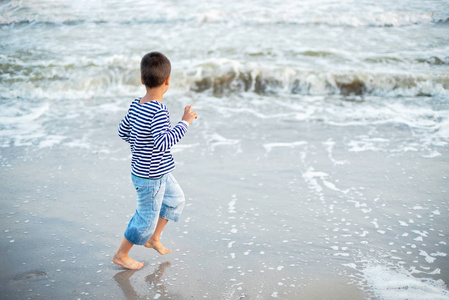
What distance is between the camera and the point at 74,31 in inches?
494

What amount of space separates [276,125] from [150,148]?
3.62 meters

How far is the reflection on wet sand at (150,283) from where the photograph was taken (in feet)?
8.23

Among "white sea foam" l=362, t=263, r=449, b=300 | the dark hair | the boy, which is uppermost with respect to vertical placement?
the dark hair

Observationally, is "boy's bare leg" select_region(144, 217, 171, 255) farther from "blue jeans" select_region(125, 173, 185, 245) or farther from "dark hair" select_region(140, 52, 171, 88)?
"dark hair" select_region(140, 52, 171, 88)

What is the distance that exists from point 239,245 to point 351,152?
239cm

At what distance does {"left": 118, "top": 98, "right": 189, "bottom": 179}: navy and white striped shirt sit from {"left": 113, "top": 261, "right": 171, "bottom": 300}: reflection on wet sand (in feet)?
2.04

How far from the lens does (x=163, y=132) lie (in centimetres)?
245

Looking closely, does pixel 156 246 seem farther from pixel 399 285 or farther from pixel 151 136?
pixel 399 285

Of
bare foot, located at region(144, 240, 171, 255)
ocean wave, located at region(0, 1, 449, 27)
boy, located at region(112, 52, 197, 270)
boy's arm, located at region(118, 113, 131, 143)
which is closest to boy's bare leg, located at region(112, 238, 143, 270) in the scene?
boy, located at region(112, 52, 197, 270)

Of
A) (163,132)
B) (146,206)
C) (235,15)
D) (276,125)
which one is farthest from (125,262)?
(235,15)

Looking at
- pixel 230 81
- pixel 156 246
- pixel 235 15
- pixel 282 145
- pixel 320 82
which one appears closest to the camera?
pixel 156 246

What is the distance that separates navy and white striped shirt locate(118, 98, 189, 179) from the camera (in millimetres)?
2459

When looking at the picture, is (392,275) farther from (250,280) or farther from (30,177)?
(30,177)

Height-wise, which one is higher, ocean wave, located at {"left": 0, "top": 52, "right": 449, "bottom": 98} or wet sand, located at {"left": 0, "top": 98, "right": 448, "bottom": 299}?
ocean wave, located at {"left": 0, "top": 52, "right": 449, "bottom": 98}
